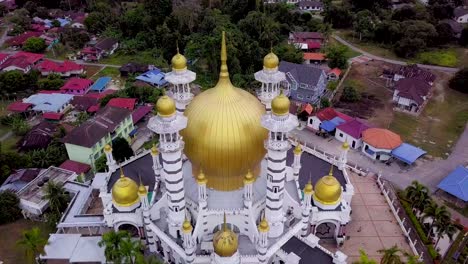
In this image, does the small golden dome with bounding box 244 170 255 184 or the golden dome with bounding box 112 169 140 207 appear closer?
the small golden dome with bounding box 244 170 255 184

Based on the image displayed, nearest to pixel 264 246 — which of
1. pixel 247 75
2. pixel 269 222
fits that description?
pixel 269 222

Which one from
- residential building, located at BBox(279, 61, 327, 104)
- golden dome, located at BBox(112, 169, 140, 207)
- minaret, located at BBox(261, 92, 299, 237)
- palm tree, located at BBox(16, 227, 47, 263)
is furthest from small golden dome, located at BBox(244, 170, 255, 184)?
residential building, located at BBox(279, 61, 327, 104)

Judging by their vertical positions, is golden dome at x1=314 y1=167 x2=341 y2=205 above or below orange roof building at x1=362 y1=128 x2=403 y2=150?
above

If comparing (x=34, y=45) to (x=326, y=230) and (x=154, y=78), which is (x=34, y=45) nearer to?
(x=154, y=78)

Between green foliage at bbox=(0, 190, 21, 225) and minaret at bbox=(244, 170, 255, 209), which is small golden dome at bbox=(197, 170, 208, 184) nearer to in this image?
minaret at bbox=(244, 170, 255, 209)

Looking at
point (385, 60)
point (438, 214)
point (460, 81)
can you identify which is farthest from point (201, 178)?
point (385, 60)

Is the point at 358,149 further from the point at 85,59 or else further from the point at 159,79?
the point at 85,59

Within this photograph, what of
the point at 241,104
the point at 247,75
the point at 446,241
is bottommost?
the point at 446,241
